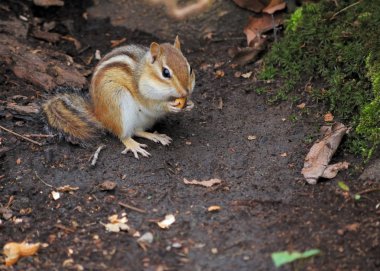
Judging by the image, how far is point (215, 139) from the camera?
5887mm

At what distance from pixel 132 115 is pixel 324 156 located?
1840mm

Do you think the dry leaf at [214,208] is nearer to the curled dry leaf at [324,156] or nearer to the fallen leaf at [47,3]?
the curled dry leaf at [324,156]

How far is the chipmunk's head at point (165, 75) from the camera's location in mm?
5453

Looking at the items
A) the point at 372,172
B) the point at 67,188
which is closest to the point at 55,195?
the point at 67,188

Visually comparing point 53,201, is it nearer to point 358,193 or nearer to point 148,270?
point 148,270

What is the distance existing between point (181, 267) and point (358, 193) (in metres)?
1.47

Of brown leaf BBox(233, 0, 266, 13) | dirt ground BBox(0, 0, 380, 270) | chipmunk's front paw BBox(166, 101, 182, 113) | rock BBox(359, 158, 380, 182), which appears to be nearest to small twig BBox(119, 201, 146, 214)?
dirt ground BBox(0, 0, 380, 270)

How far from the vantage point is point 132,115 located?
592 centimetres

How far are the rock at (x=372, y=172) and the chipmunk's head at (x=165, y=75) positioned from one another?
5.36 feet

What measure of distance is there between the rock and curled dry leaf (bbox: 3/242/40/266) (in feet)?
8.21

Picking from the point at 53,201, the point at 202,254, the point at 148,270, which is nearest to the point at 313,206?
the point at 202,254

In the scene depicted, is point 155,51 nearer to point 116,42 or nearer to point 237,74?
point 237,74

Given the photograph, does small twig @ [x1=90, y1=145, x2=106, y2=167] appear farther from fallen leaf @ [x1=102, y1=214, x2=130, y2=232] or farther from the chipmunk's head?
fallen leaf @ [x1=102, y1=214, x2=130, y2=232]

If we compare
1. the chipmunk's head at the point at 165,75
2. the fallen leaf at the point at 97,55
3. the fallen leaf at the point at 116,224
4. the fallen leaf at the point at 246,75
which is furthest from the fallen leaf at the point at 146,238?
the fallen leaf at the point at 97,55
